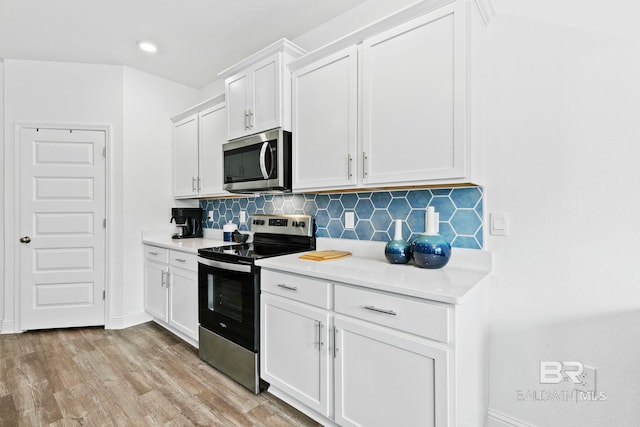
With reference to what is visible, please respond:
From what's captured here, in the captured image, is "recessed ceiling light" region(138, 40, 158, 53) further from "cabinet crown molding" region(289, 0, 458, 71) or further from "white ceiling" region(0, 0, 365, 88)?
"cabinet crown molding" region(289, 0, 458, 71)

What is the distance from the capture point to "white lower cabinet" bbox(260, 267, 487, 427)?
1.25m

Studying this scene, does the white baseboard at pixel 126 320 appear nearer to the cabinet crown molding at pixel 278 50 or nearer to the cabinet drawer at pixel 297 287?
the cabinet drawer at pixel 297 287

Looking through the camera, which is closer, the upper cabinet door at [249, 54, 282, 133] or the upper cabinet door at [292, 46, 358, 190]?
the upper cabinet door at [292, 46, 358, 190]

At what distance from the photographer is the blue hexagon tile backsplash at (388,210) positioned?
5.75 feet

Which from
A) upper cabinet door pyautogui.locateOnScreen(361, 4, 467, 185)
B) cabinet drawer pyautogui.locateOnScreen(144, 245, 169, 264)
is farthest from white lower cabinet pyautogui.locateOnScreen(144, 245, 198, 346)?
upper cabinet door pyautogui.locateOnScreen(361, 4, 467, 185)

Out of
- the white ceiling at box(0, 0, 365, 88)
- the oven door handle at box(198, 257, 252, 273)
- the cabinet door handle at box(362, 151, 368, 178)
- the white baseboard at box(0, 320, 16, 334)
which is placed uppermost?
the white ceiling at box(0, 0, 365, 88)

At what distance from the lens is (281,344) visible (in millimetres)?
1868

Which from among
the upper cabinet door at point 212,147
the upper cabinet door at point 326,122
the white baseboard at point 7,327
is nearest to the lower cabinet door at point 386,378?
the upper cabinet door at point 326,122

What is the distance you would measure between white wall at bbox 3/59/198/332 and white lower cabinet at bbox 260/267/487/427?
6.97 ft

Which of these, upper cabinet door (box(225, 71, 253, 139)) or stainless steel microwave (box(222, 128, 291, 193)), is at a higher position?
upper cabinet door (box(225, 71, 253, 139))

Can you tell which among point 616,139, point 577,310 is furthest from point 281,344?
point 616,139

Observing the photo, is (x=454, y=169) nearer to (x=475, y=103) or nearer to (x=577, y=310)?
(x=475, y=103)

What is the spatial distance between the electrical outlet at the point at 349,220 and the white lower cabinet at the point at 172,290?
125cm

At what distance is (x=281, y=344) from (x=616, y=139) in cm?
193
